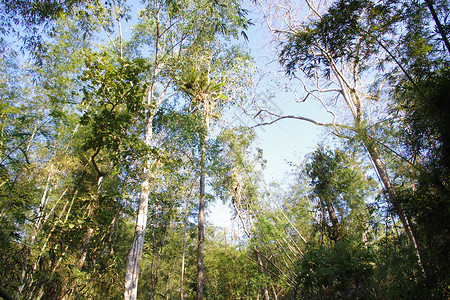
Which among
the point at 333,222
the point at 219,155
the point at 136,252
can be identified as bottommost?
the point at 136,252

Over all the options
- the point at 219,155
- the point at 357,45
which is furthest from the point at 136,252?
the point at 357,45

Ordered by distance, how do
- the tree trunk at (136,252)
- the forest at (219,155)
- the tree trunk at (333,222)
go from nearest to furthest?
the forest at (219,155)
the tree trunk at (136,252)
the tree trunk at (333,222)

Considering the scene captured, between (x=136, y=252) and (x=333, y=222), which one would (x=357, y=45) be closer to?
(x=333, y=222)

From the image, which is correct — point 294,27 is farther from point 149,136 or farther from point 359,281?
point 359,281

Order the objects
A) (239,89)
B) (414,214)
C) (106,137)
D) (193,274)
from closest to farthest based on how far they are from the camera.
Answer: (106,137) → (414,214) → (239,89) → (193,274)

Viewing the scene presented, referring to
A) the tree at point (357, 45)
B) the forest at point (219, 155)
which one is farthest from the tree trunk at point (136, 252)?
the tree at point (357, 45)

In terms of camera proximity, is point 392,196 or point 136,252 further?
point 136,252

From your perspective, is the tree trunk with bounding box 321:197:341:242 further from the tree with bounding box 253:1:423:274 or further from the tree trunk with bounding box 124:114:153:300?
the tree trunk with bounding box 124:114:153:300

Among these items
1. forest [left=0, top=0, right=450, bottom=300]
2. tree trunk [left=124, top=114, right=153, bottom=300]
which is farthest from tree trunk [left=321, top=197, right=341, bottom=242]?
tree trunk [left=124, top=114, right=153, bottom=300]

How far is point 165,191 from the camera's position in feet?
28.4

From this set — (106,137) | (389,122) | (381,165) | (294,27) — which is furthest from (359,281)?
(294,27)

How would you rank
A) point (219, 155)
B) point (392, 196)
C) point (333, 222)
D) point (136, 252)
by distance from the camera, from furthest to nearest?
1. point (219, 155)
2. point (333, 222)
3. point (136, 252)
4. point (392, 196)

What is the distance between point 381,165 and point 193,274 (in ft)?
39.8

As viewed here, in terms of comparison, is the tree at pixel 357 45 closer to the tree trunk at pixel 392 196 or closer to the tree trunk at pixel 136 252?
the tree trunk at pixel 392 196
